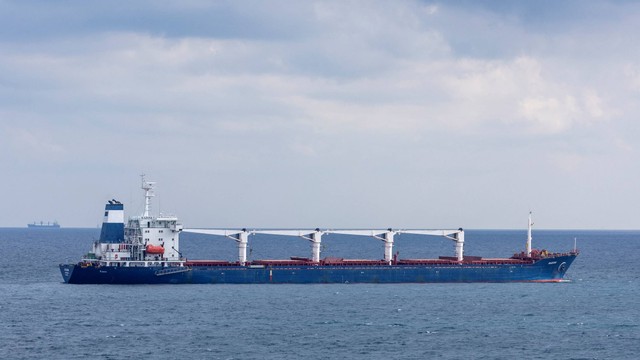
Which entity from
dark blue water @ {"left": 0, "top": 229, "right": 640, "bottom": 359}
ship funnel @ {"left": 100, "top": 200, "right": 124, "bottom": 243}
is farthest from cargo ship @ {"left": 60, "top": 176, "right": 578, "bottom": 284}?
dark blue water @ {"left": 0, "top": 229, "right": 640, "bottom": 359}

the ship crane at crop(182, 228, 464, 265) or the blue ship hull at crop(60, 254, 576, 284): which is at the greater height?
the ship crane at crop(182, 228, 464, 265)

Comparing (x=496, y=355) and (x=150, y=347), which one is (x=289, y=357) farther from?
(x=496, y=355)

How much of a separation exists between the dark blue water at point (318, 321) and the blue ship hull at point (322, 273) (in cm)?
180

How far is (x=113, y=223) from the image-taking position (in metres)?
120

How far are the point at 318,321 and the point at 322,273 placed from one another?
3248cm

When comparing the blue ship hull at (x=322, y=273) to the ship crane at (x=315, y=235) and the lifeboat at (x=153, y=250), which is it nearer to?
the lifeboat at (x=153, y=250)

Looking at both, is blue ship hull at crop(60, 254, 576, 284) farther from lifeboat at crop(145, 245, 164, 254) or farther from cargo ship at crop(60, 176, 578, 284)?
lifeboat at crop(145, 245, 164, 254)

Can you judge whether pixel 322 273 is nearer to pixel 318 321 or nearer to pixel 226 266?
pixel 226 266

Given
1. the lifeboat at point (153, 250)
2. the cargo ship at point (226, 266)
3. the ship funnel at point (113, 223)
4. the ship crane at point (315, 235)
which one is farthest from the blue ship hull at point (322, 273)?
the ship funnel at point (113, 223)

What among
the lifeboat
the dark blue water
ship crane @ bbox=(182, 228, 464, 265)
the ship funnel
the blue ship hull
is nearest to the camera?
the dark blue water

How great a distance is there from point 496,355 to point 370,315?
22505 mm

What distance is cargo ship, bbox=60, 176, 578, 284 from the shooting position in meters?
117

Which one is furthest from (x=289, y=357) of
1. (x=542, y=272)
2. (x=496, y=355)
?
(x=542, y=272)

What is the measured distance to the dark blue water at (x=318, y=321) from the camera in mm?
76562
